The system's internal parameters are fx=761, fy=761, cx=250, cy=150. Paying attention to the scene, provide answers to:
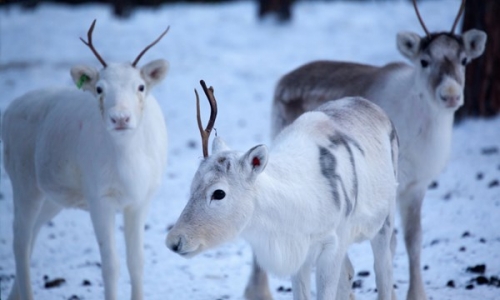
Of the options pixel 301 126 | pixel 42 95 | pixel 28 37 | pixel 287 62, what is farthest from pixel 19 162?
pixel 28 37

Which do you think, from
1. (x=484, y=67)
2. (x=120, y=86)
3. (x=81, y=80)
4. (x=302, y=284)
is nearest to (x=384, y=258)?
(x=302, y=284)

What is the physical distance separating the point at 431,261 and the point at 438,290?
549 millimetres

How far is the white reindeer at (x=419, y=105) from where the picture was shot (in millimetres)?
5444

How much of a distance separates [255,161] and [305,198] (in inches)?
15.2

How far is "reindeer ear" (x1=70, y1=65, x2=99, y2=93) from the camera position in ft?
16.4

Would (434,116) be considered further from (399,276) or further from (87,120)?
(87,120)

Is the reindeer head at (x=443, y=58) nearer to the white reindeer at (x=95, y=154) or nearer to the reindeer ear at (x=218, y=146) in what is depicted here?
the white reindeer at (x=95, y=154)

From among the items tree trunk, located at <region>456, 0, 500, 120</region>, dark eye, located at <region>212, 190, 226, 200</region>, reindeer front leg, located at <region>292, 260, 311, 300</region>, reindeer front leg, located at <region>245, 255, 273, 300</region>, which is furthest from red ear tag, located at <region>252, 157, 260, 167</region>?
tree trunk, located at <region>456, 0, 500, 120</region>

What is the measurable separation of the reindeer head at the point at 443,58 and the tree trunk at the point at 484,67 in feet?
10.7

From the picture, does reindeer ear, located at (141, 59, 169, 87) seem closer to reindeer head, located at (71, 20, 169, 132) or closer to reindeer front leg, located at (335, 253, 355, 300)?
reindeer head, located at (71, 20, 169, 132)

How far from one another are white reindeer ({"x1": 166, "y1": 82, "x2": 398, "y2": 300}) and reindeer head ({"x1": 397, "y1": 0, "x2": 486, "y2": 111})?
892 mm

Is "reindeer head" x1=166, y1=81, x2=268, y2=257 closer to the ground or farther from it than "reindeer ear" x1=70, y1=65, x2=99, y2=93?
closer to the ground

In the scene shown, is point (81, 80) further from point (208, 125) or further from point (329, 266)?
point (329, 266)

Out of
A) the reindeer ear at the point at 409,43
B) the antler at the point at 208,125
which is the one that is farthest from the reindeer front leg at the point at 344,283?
the reindeer ear at the point at 409,43
